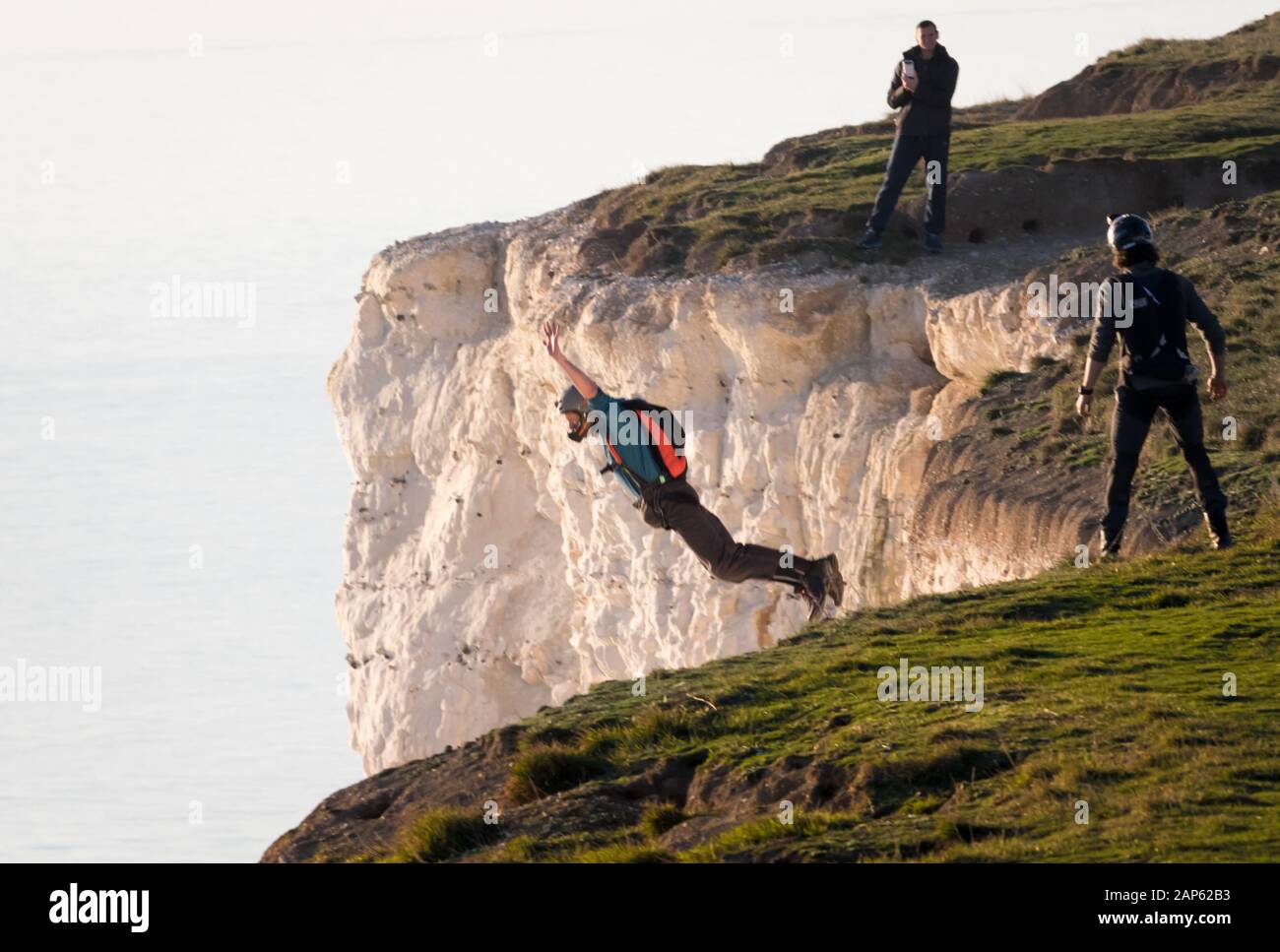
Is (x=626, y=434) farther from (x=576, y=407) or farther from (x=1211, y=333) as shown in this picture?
(x=1211, y=333)

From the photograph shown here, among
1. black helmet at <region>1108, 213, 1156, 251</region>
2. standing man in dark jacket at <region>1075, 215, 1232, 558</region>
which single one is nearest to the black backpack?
standing man in dark jacket at <region>1075, 215, 1232, 558</region>

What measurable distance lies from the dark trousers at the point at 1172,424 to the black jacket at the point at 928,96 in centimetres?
844

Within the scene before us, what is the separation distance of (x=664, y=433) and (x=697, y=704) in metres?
3.91

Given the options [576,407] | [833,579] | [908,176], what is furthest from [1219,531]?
[908,176]

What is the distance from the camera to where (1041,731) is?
10445 millimetres

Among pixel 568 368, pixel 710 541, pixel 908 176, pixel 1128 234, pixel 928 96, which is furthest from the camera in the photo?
pixel 908 176

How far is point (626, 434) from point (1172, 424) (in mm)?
3953

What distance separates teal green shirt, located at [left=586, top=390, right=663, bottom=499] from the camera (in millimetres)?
15664

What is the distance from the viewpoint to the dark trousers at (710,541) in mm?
16188

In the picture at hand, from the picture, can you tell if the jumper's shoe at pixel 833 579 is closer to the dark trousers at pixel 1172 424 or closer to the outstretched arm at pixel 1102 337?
the dark trousers at pixel 1172 424

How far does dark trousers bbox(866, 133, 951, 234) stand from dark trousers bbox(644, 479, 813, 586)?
6.40 metres

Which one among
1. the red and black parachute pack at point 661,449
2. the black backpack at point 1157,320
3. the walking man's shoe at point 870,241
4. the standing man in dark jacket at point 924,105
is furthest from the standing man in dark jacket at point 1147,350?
the walking man's shoe at point 870,241

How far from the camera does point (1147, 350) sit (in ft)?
44.2
